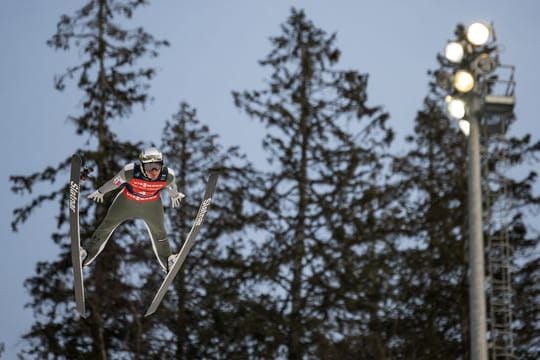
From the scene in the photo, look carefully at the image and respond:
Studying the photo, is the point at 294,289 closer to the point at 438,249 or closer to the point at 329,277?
the point at 329,277

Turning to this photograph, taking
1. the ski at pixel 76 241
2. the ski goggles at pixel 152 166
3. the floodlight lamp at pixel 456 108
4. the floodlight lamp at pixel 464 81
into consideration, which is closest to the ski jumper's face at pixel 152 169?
the ski goggles at pixel 152 166

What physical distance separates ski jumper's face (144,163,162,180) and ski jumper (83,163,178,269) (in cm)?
10

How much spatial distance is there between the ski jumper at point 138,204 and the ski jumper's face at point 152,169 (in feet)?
0.31

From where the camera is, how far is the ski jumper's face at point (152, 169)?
1079 cm

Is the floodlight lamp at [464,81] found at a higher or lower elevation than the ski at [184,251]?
higher

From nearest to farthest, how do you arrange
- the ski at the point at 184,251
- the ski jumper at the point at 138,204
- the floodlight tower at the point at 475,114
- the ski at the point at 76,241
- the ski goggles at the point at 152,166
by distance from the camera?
the ski goggles at the point at 152,166
the ski jumper at the point at 138,204
the ski at the point at 76,241
the ski at the point at 184,251
the floodlight tower at the point at 475,114

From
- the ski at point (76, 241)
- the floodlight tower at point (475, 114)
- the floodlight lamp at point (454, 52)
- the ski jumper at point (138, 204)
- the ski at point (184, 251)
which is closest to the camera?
the ski jumper at point (138, 204)

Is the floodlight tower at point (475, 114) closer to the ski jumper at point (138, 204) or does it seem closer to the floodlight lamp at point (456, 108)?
the floodlight lamp at point (456, 108)

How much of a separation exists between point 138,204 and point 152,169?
1083 mm

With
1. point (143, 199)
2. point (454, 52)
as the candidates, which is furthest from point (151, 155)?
point (454, 52)

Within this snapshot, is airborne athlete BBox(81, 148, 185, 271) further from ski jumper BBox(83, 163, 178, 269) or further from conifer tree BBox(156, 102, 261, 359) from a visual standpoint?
conifer tree BBox(156, 102, 261, 359)

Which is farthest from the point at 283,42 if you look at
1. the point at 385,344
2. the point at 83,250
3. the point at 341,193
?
the point at 83,250

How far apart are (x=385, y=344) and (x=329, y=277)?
2.14m

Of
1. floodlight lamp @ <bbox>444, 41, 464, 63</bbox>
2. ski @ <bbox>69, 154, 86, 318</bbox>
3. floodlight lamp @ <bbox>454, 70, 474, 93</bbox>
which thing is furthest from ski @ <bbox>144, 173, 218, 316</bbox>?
floodlight lamp @ <bbox>444, 41, 464, 63</bbox>
